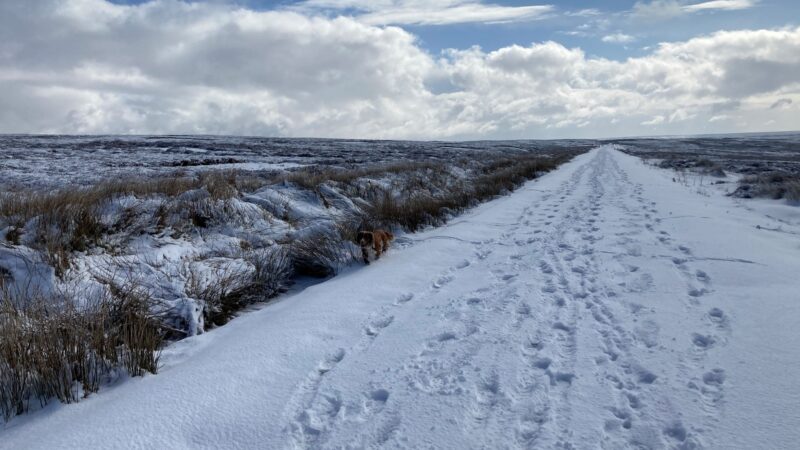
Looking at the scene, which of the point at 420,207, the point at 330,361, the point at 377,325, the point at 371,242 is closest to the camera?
the point at 330,361

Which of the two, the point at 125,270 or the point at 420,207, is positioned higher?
the point at 420,207

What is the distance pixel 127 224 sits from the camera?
656cm

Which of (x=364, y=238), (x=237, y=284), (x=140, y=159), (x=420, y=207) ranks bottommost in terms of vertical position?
(x=237, y=284)

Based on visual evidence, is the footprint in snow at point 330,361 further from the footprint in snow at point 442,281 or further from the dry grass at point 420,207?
the dry grass at point 420,207

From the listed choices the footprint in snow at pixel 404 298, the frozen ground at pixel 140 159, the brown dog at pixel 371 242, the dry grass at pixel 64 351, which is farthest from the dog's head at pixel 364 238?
the frozen ground at pixel 140 159

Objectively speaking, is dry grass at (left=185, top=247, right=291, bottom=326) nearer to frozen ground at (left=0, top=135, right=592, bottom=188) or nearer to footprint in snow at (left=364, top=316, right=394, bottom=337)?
footprint in snow at (left=364, top=316, right=394, bottom=337)

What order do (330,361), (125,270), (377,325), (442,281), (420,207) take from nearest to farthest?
(330,361)
(377,325)
(125,270)
(442,281)
(420,207)

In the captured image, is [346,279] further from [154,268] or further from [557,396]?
[557,396]

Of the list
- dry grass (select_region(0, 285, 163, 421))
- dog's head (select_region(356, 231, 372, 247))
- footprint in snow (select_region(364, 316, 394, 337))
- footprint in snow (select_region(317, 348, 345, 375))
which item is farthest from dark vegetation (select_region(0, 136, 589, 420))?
footprint in snow (select_region(364, 316, 394, 337))

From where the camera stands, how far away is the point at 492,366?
3549 millimetres

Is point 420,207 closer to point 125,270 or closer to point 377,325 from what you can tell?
point 377,325

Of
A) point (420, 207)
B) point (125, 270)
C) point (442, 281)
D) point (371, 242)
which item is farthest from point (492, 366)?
point (420, 207)

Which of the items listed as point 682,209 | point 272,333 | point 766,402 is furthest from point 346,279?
point 682,209

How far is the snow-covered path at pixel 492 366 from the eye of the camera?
9.06ft
